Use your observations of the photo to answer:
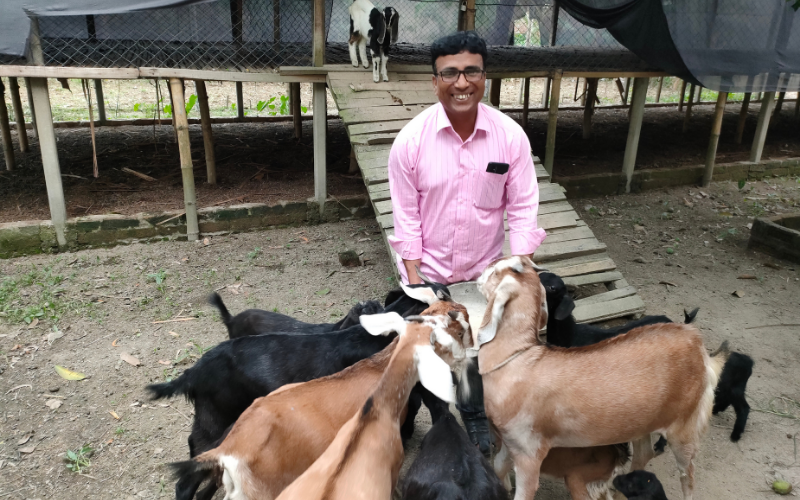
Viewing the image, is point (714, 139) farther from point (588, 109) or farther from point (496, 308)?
point (496, 308)

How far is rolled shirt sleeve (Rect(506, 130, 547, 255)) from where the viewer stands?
3.22 metres

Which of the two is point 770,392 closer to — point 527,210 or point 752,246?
point 527,210

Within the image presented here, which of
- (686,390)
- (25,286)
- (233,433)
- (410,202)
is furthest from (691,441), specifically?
(25,286)

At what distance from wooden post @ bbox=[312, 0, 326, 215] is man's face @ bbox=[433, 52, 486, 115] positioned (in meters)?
4.14

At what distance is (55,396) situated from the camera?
4164mm

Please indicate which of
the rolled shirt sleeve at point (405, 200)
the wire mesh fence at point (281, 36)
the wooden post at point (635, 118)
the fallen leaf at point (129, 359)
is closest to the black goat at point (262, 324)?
the rolled shirt sleeve at point (405, 200)

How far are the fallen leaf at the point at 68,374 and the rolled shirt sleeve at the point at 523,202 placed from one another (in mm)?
3402

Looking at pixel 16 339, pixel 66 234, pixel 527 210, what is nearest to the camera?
pixel 527 210

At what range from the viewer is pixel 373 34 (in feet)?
22.7

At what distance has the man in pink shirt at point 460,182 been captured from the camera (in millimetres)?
3146

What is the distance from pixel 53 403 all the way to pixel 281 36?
577 cm

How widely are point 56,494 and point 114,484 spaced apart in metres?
0.31

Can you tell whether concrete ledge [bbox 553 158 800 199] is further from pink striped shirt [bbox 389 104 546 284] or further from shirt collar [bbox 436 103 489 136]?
shirt collar [bbox 436 103 489 136]

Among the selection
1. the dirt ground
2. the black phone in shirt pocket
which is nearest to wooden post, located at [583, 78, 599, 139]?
the dirt ground
